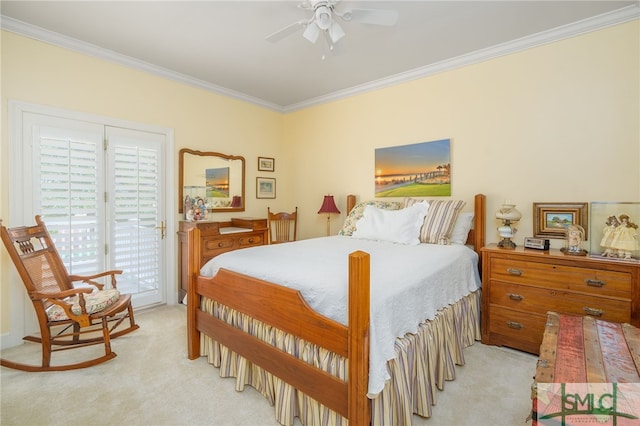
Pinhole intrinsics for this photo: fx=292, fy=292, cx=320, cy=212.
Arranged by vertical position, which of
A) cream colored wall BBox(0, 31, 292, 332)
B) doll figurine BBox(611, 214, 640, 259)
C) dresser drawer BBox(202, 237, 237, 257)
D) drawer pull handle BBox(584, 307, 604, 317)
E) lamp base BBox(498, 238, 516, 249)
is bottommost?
drawer pull handle BBox(584, 307, 604, 317)

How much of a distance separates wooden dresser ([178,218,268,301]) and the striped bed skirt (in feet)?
4.02

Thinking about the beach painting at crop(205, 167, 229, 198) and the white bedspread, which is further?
the beach painting at crop(205, 167, 229, 198)

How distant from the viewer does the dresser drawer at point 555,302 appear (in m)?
2.00

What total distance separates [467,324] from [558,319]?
79cm

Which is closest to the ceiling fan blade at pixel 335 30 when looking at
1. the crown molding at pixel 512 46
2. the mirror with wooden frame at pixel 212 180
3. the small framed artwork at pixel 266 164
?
the crown molding at pixel 512 46

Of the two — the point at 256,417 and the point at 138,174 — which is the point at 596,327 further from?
the point at 138,174

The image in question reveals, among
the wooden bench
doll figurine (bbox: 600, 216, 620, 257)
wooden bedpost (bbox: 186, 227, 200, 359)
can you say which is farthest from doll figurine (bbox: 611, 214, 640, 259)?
wooden bedpost (bbox: 186, 227, 200, 359)

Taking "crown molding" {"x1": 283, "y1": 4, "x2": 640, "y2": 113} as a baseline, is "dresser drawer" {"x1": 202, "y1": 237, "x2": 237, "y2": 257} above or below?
below

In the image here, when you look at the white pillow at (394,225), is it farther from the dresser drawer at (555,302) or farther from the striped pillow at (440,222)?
the dresser drawer at (555,302)

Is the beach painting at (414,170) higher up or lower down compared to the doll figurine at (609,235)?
higher up

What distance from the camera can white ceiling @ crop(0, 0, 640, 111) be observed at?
2250 millimetres

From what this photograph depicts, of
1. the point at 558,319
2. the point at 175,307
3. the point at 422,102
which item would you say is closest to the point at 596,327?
the point at 558,319

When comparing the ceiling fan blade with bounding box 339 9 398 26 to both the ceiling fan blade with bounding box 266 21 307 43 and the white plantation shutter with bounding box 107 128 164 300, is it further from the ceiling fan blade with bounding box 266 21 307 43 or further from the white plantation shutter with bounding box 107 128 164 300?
the white plantation shutter with bounding box 107 128 164 300

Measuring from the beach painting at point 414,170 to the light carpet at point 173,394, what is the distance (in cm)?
169
